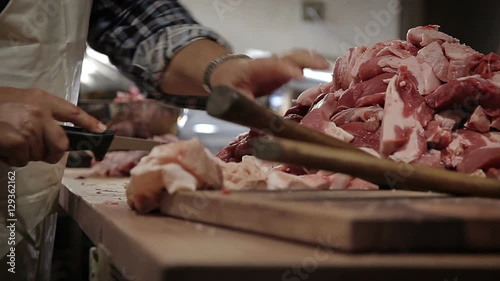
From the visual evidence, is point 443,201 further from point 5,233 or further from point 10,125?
point 5,233

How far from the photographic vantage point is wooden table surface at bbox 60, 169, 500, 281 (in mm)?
941

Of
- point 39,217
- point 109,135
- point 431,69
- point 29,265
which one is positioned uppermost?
point 431,69

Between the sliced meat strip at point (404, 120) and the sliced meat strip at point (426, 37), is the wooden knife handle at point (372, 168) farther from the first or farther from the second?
the sliced meat strip at point (426, 37)

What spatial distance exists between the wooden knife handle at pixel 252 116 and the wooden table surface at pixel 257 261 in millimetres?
209

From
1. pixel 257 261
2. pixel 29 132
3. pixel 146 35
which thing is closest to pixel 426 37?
pixel 146 35

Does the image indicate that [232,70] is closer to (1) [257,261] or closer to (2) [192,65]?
(2) [192,65]

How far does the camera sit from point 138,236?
1.13 metres

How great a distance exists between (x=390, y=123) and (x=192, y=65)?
0.59m

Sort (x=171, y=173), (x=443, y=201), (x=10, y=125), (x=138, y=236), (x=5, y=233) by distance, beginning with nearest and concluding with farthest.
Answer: (x=138, y=236), (x=443, y=201), (x=171, y=173), (x=10, y=125), (x=5, y=233)

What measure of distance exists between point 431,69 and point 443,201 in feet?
2.35

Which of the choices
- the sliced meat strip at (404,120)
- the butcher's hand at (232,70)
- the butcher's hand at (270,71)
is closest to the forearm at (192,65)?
the butcher's hand at (232,70)

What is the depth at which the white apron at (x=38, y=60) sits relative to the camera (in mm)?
2160

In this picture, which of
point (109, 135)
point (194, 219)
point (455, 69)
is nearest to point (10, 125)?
point (109, 135)

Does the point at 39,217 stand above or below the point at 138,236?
below
